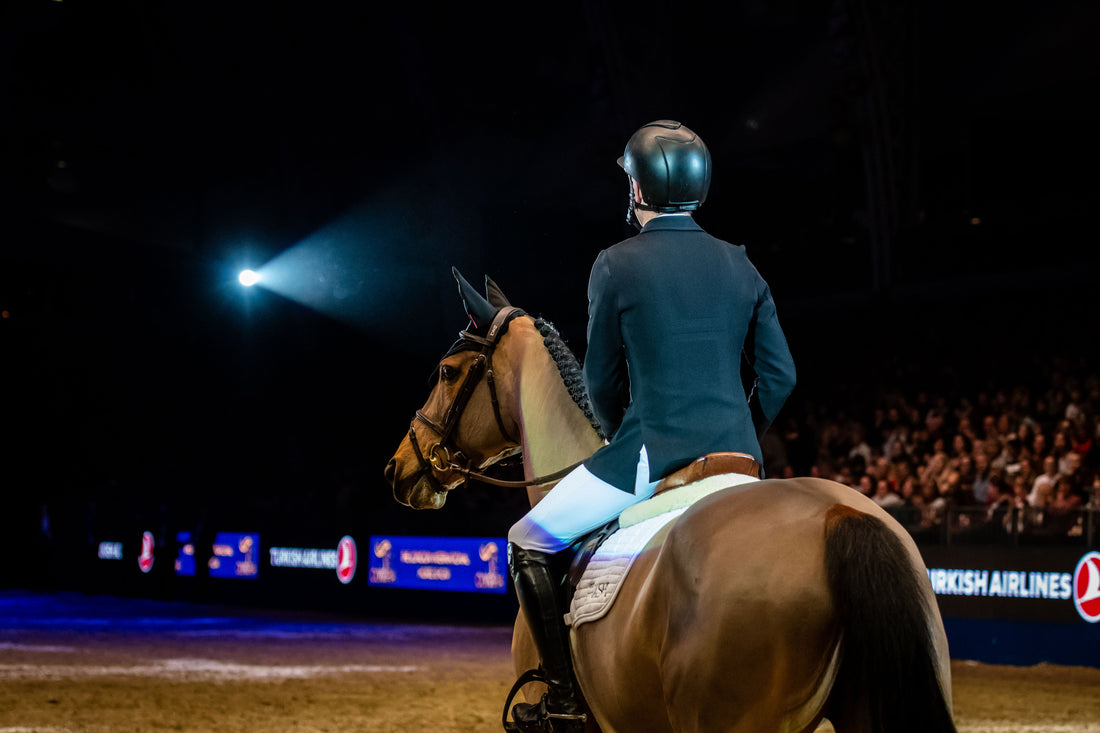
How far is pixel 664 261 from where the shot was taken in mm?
3100

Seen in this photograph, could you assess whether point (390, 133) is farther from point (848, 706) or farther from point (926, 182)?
point (848, 706)

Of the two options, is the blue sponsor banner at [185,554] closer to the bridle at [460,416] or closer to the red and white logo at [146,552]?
the red and white logo at [146,552]

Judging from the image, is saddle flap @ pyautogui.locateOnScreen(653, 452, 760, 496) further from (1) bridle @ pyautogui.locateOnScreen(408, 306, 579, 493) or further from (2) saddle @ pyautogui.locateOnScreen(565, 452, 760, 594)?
(1) bridle @ pyautogui.locateOnScreen(408, 306, 579, 493)

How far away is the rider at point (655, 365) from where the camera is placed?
3.05 meters

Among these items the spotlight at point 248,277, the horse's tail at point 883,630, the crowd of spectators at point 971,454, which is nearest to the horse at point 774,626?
the horse's tail at point 883,630

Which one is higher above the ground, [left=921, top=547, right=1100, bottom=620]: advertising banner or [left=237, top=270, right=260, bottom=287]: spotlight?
[left=237, top=270, right=260, bottom=287]: spotlight

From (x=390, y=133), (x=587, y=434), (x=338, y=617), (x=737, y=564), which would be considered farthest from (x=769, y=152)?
(x=737, y=564)

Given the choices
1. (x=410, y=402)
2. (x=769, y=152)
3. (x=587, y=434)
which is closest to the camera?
(x=587, y=434)

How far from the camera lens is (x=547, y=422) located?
13.0 ft

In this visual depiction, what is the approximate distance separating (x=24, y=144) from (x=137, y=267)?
9.62 ft

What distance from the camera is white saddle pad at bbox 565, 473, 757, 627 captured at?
2.98m

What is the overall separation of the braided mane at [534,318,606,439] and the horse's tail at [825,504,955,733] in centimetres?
151

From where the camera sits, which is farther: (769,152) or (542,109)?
(542,109)

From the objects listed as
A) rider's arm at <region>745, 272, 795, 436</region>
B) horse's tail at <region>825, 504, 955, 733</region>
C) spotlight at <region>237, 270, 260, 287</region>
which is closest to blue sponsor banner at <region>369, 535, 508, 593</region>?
spotlight at <region>237, 270, 260, 287</region>
